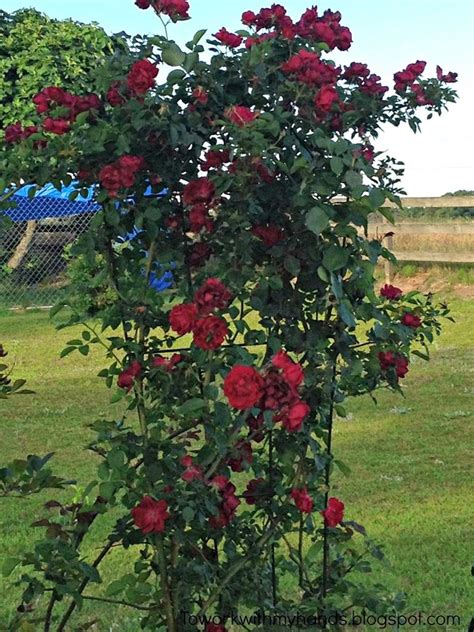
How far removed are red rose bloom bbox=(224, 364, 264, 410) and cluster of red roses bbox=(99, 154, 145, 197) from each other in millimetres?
643

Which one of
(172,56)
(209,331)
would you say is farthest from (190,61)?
(209,331)

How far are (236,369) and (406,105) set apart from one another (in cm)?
131

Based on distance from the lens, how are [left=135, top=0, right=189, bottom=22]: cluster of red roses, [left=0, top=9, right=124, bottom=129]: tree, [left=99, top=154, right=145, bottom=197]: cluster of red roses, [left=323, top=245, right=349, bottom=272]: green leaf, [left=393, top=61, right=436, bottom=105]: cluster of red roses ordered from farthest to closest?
[left=0, top=9, right=124, bottom=129]: tree
[left=393, top=61, right=436, bottom=105]: cluster of red roses
[left=135, top=0, right=189, bottom=22]: cluster of red roses
[left=99, top=154, right=145, bottom=197]: cluster of red roses
[left=323, top=245, right=349, bottom=272]: green leaf

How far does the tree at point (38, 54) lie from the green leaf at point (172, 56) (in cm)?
1676

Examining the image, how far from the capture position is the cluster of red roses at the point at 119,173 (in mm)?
2951

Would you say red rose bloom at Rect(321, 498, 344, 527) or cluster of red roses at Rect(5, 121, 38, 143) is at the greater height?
cluster of red roses at Rect(5, 121, 38, 143)

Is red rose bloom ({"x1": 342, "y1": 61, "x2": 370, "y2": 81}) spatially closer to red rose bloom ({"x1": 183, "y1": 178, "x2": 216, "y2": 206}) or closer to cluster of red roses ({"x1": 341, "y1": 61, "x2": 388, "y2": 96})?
cluster of red roses ({"x1": 341, "y1": 61, "x2": 388, "y2": 96})

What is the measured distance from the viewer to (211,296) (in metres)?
2.80

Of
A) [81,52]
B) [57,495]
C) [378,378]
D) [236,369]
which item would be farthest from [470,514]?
[81,52]

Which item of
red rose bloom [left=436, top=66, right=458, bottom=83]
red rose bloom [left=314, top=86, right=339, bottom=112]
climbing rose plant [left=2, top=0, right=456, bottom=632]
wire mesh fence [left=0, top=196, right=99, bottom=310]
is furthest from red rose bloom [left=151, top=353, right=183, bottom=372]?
wire mesh fence [left=0, top=196, right=99, bottom=310]

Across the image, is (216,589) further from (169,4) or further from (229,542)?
(169,4)

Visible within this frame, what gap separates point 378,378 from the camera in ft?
10.8

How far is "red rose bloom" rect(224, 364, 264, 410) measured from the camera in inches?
104

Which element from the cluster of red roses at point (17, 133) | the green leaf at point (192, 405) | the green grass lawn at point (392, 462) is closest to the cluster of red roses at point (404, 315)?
the green leaf at point (192, 405)
